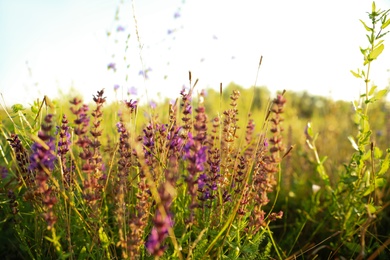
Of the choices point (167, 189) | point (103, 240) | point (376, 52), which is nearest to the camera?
point (167, 189)

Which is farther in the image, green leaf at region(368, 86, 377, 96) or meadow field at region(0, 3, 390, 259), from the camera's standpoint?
green leaf at region(368, 86, 377, 96)

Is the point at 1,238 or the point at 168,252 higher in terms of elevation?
the point at 168,252

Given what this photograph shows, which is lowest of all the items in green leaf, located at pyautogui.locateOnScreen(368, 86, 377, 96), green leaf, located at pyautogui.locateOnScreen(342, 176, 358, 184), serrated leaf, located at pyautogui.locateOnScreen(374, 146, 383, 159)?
green leaf, located at pyautogui.locateOnScreen(342, 176, 358, 184)

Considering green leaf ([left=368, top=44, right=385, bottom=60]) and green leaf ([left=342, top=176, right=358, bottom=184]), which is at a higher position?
green leaf ([left=368, top=44, right=385, bottom=60])

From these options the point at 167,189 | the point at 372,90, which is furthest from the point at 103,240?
the point at 372,90

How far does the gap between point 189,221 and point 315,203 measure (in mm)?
1494

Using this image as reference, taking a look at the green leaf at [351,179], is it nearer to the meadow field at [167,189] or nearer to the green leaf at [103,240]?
the meadow field at [167,189]

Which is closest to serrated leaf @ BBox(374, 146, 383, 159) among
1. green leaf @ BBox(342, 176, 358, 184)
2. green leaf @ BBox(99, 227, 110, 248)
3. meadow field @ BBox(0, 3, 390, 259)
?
meadow field @ BBox(0, 3, 390, 259)

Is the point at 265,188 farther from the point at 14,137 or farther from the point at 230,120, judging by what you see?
the point at 14,137

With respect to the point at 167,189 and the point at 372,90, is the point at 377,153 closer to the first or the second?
the point at 372,90

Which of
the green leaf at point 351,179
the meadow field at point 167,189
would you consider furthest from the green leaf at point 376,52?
the green leaf at point 351,179

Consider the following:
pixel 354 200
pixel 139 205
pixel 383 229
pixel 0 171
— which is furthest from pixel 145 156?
pixel 383 229

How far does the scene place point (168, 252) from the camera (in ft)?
5.03

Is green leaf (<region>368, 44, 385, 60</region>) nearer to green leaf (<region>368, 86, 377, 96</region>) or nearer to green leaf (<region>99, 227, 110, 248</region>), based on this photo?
green leaf (<region>368, 86, 377, 96</region>)
